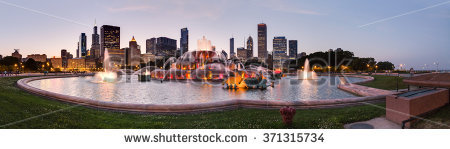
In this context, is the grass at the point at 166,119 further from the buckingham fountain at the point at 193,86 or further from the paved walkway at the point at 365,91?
the paved walkway at the point at 365,91

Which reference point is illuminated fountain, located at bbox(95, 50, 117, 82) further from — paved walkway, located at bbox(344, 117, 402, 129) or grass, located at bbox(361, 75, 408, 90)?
grass, located at bbox(361, 75, 408, 90)

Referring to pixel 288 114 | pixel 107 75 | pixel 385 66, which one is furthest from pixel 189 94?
pixel 385 66

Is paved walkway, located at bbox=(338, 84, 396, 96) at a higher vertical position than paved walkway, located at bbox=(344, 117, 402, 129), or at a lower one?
higher

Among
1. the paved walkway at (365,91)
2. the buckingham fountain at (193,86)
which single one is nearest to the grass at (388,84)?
the paved walkway at (365,91)

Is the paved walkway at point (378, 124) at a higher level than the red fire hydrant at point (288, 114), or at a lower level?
lower

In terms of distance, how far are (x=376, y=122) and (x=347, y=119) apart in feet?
3.49

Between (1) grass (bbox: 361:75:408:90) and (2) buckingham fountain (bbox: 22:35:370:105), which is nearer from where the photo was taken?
(2) buckingham fountain (bbox: 22:35:370:105)

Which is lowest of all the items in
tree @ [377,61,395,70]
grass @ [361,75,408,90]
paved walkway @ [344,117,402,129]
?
paved walkway @ [344,117,402,129]

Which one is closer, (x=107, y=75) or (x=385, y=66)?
(x=107, y=75)

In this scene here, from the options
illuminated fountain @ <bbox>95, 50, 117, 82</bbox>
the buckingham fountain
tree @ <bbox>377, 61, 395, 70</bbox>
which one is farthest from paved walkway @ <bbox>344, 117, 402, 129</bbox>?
tree @ <bbox>377, 61, 395, 70</bbox>

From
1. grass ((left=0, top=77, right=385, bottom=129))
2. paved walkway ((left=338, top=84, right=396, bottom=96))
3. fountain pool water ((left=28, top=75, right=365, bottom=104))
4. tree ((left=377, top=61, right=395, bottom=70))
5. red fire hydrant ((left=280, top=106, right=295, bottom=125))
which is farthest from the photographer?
tree ((left=377, top=61, right=395, bottom=70))

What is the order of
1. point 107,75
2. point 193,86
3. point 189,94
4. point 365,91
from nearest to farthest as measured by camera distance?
point 365,91, point 189,94, point 193,86, point 107,75

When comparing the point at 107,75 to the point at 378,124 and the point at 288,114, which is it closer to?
the point at 288,114

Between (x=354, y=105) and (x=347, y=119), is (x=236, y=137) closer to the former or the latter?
(x=347, y=119)
